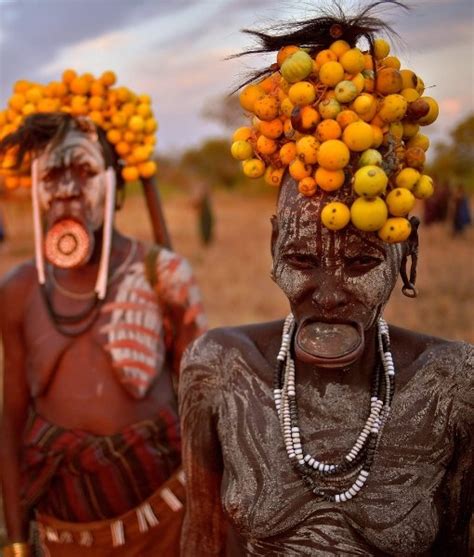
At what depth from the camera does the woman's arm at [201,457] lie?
222cm

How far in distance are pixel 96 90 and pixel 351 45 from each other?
1.73 m

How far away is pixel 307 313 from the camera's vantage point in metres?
1.95

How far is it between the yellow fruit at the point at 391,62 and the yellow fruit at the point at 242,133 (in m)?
0.38

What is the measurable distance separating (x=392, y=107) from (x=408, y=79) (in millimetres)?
120

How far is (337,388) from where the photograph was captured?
6.94 ft

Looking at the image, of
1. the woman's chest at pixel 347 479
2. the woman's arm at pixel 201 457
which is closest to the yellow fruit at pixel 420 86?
the woman's chest at pixel 347 479

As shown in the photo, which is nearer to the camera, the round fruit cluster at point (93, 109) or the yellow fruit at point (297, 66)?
the yellow fruit at point (297, 66)

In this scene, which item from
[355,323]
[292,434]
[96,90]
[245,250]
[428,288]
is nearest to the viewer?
[355,323]

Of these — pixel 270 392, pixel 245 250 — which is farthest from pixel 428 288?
pixel 270 392

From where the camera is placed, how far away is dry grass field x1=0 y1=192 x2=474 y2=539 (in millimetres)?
10094

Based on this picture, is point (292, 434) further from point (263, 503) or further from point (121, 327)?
point (121, 327)

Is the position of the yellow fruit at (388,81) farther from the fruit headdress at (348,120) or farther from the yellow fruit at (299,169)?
the yellow fruit at (299,169)

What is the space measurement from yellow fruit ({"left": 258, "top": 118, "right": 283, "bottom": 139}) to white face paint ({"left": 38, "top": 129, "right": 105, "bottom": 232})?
4.56 feet

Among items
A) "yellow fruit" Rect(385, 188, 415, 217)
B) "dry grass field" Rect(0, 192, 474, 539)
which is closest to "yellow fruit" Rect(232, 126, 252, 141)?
"yellow fruit" Rect(385, 188, 415, 217)
